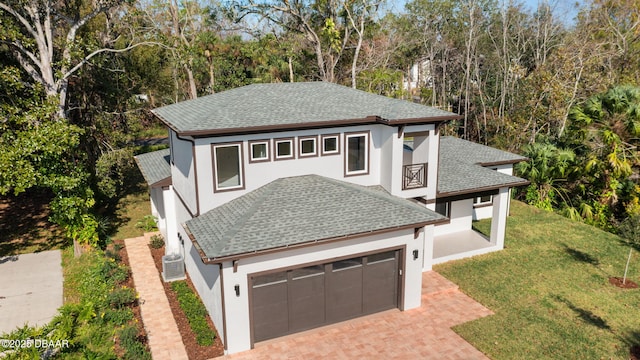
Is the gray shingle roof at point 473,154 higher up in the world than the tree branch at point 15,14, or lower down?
lower down

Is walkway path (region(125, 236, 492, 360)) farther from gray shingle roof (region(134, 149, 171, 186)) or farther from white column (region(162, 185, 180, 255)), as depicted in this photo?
gray shingle roof (region(134, 149, 171, 186))

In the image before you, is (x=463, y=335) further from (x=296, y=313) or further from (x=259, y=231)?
(x=259, y=231)

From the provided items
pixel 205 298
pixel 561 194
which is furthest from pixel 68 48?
pixel 561 194

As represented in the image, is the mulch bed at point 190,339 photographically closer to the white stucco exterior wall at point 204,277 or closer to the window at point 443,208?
the white stucco exterior wall at point 204,277

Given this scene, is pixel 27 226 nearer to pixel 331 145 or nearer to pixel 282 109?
pixel 282 109

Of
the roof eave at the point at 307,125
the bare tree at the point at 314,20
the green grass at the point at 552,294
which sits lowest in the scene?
the green grass at the point at 552,294

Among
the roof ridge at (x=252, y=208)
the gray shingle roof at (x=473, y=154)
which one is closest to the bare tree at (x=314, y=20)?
the gray shingle roof at (x=473, y=154)
